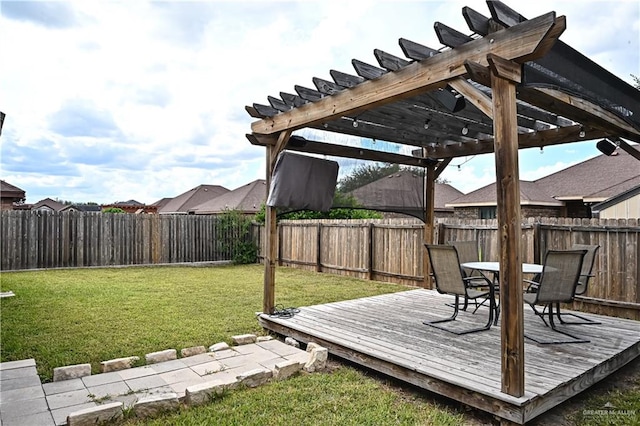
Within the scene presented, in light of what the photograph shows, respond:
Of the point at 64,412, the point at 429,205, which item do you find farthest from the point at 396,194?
the point at 64,412

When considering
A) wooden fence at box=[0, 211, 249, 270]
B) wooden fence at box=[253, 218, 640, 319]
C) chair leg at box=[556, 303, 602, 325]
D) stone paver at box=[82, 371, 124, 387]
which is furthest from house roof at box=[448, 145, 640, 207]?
stone paver at box=[82, 371, 124, 387]

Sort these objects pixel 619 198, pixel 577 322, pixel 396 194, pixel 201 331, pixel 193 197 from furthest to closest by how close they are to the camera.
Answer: pixel 193 197, pixel 619 198, pixel 396 194, pixel 201 331, pixel 577 322

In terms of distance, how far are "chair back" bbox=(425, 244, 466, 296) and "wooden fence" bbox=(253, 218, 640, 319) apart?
0.78 meters

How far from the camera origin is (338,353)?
3.71 m

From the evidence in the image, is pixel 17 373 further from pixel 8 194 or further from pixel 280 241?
pixel 8 194

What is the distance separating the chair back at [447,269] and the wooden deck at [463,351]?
441 mm

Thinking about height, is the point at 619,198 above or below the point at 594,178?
below

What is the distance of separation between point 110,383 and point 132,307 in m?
3.02

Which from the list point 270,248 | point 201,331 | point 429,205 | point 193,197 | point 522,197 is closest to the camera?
point 201,331

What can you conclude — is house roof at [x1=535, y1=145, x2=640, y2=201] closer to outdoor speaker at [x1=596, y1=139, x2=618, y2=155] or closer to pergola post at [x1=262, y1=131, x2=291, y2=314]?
outdoor speaker at [x1=596, y1=139, x2=618, y2=155]

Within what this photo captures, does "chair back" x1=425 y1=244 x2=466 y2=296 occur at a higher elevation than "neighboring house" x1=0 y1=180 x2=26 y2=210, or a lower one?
lower

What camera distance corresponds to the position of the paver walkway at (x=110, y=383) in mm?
2602

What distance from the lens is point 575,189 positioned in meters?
13.1

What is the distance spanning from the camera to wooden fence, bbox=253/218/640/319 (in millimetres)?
5426
